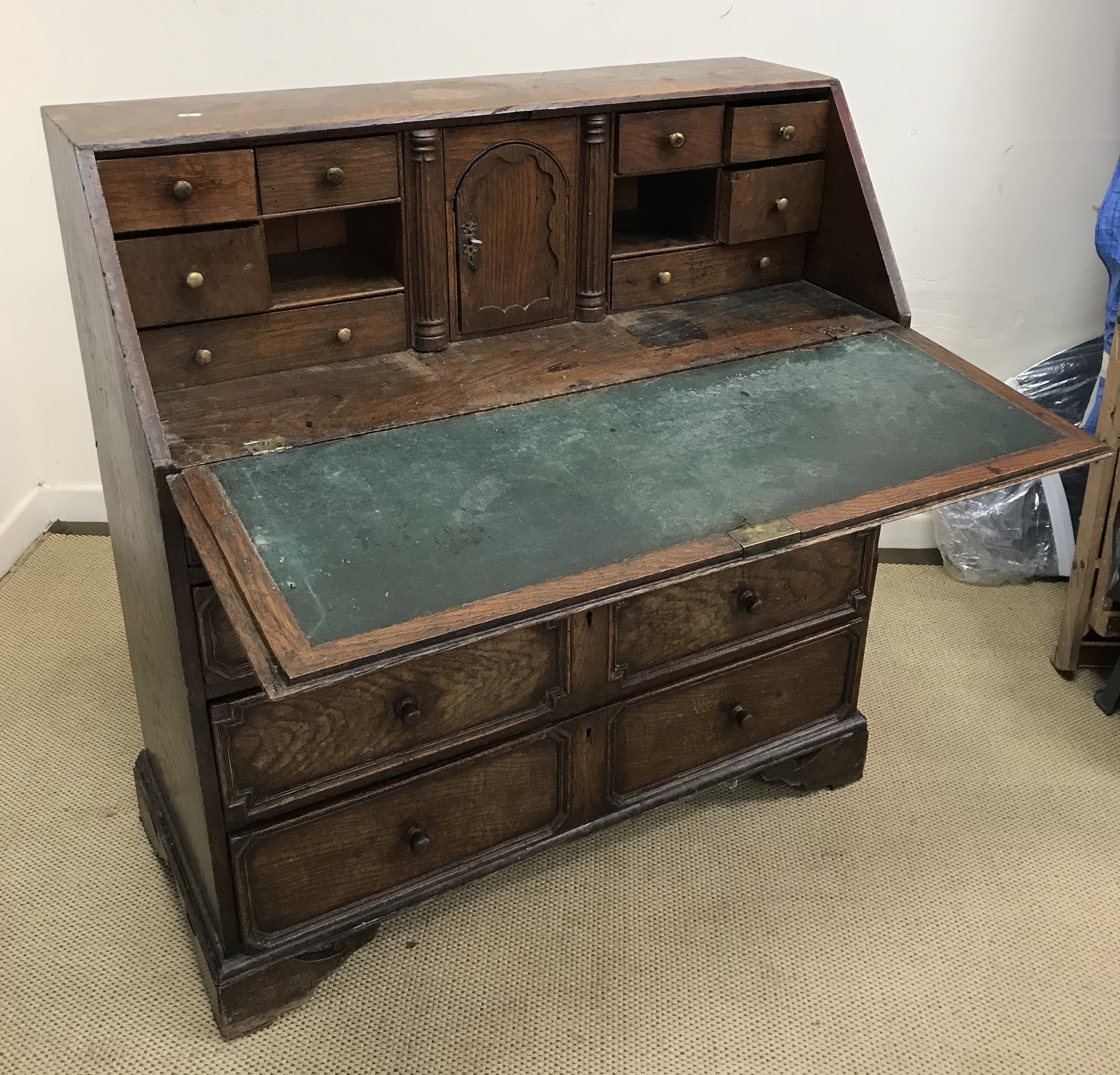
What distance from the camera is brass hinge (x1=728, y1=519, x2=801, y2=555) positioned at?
4.64 feet

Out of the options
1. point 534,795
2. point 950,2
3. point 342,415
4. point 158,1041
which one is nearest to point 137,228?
point 342,415

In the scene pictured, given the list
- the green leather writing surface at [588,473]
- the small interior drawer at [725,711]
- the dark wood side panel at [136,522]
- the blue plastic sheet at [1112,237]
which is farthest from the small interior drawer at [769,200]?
the dark wood side panel at [136,522]

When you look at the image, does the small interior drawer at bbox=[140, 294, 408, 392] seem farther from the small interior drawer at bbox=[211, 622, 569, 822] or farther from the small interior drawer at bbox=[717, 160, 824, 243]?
the small interior drawer at bbox=[717, 160, 824, 243]

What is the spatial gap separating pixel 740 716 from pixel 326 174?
1115 mm

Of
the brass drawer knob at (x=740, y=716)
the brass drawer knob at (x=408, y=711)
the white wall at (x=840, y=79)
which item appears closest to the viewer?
the brass drawer knob at (x=408, y=711)

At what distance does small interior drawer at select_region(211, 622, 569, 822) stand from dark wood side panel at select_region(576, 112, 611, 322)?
1.80ft

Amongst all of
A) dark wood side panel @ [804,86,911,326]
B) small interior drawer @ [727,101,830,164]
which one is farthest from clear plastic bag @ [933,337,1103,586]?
small interior drawer @ [727,101,830,164]

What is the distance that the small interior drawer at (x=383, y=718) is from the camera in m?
1.63

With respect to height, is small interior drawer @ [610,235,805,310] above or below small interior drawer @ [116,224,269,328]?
below

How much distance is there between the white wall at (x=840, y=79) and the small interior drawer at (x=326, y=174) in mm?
970

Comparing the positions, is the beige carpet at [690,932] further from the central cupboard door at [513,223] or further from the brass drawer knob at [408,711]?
the central cupboard door at [513,223]

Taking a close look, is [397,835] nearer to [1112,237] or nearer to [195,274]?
[195,274]

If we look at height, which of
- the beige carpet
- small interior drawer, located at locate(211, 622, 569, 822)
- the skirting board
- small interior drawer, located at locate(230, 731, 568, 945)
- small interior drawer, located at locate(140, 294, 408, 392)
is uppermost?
small interior drawer, located at locate(140, 294, 408, 392)

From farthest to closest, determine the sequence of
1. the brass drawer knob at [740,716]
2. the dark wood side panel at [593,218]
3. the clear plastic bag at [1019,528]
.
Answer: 1. the clear plastic bag at [1019,528]
2. the brass drawer knob at [740,716]
3. the dark wood side panel at [593,218]
